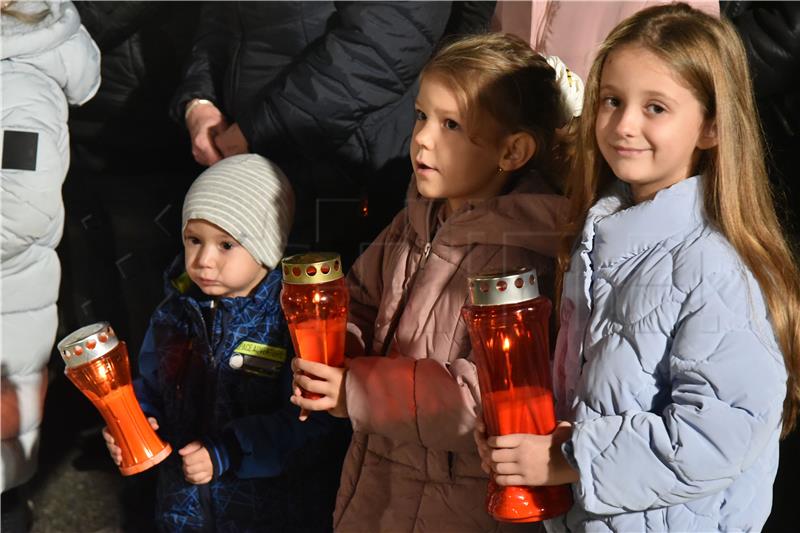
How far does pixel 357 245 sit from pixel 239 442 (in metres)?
0.56

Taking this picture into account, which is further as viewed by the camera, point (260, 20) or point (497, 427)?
point (260, 20)

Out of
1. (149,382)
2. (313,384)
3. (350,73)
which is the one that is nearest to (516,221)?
(313,384)

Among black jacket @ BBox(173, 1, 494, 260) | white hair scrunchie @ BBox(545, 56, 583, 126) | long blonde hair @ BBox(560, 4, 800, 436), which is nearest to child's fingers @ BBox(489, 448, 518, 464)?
long blonde hair @ BBox(560, 4, 800, 436)

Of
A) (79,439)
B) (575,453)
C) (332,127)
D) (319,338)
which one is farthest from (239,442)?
(79,439)

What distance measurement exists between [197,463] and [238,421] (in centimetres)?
12

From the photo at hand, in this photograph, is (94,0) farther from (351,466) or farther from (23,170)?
(351,466)

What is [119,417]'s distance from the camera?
1940mm

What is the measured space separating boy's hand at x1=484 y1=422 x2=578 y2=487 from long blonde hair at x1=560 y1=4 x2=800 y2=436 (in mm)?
378

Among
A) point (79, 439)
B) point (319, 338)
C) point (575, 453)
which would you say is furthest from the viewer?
point (79, 439)

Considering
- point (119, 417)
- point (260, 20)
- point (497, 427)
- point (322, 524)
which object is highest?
point (260, 20)

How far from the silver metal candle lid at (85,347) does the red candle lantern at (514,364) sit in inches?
28.0

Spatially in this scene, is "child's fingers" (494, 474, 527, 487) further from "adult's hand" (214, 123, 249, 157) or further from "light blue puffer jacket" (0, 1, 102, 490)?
"light blue puffer jacket" (0, 1, 102, 490)

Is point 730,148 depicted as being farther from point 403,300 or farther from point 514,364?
point 403,300

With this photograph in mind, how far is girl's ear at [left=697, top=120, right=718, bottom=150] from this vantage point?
61.2 inches
